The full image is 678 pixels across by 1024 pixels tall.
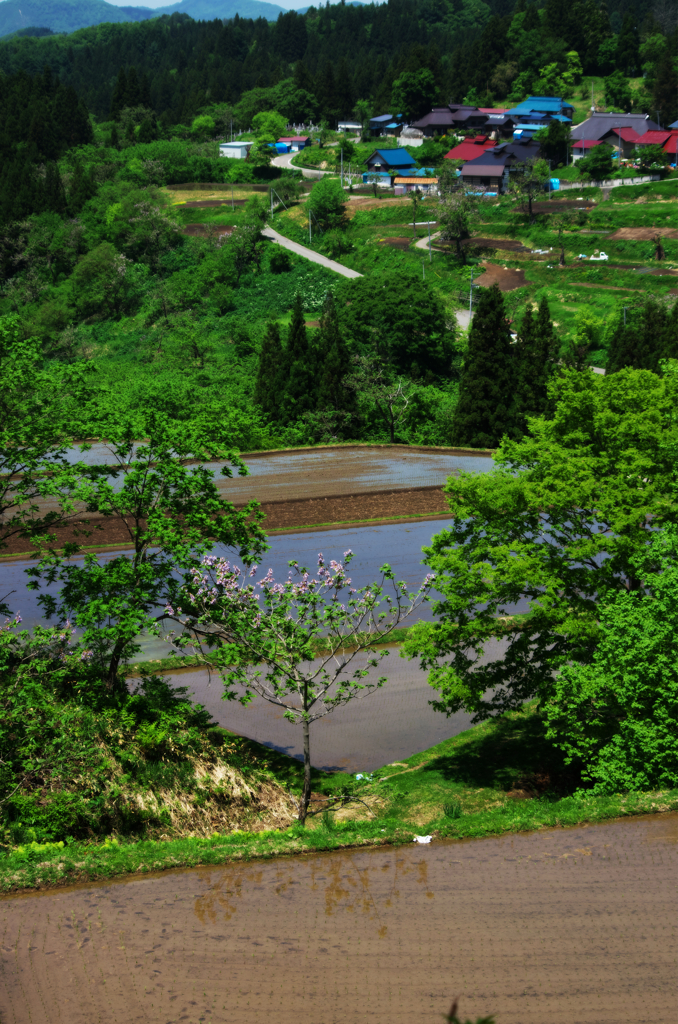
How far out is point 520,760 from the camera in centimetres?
1666

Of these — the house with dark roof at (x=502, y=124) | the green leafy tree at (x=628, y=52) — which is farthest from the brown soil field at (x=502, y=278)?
the green leafy tree at (x=628, y=52)

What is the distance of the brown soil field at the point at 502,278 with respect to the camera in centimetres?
6862

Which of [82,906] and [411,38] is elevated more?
[411,38]

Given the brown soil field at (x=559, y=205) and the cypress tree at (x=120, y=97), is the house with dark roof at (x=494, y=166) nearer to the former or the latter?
the brown soil field at (x=559, y=205)

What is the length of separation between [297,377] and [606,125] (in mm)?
69148

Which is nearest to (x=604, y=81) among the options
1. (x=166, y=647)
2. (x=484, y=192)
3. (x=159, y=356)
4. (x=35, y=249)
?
(x=484, y=192)

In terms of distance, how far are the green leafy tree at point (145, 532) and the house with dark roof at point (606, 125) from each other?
92.1 m

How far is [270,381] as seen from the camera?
42906 millimetres

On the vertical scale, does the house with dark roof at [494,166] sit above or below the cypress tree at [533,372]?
above

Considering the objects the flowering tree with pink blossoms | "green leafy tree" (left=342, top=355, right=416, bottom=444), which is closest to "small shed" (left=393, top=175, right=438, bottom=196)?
"green leafy tree" (left=342, top=355, right=416, bottom=444)

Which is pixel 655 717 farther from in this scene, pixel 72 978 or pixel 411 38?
pixel 411 38

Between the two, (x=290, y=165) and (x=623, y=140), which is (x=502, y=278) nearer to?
(x=623, y=140)

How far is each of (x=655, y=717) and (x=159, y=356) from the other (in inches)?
2154

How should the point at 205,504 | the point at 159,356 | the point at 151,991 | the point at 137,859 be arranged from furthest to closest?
the point at 159,356, the point at 205,504, the point at 137,859, the point at 151,991
